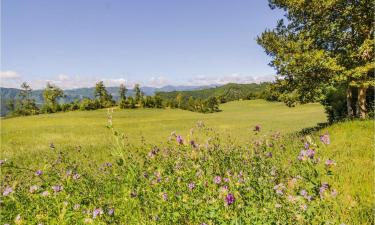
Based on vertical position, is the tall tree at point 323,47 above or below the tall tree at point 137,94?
above

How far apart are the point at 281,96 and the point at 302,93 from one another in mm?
1104

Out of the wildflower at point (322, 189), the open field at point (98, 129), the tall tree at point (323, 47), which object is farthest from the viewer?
the open field at point (98, 129)

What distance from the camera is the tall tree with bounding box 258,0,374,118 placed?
16500 millimetres

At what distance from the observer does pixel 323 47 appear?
18.3 metres

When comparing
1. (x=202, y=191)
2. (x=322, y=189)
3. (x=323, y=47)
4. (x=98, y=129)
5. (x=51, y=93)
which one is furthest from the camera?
(x=51, y=93)

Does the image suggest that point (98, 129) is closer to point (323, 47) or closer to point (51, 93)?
point (323, 47)

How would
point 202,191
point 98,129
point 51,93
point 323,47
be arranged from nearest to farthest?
1. point 202,191
2. point 323,47
3. point 98,129
4. point 51,93

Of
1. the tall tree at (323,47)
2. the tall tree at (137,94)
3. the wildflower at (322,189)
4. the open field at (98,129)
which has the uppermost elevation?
the tall tree at (323,47)

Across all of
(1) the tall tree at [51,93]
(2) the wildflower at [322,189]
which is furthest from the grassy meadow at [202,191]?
(1) the tall tree at [51,93]

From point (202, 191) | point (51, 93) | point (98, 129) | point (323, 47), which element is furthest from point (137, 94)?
point (202, 191)

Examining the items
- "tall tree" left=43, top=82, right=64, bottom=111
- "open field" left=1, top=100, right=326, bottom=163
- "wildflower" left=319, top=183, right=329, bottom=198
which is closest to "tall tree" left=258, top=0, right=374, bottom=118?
"open field" left=1, top=100, right=326, bottom=163

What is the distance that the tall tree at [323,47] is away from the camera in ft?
54.1

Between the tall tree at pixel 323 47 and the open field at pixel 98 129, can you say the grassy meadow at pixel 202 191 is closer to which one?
the open field at pixel 98 129

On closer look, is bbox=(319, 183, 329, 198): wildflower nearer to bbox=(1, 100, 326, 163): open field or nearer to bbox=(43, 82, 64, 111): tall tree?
bbox=(1, 100, 326, 163): open field
